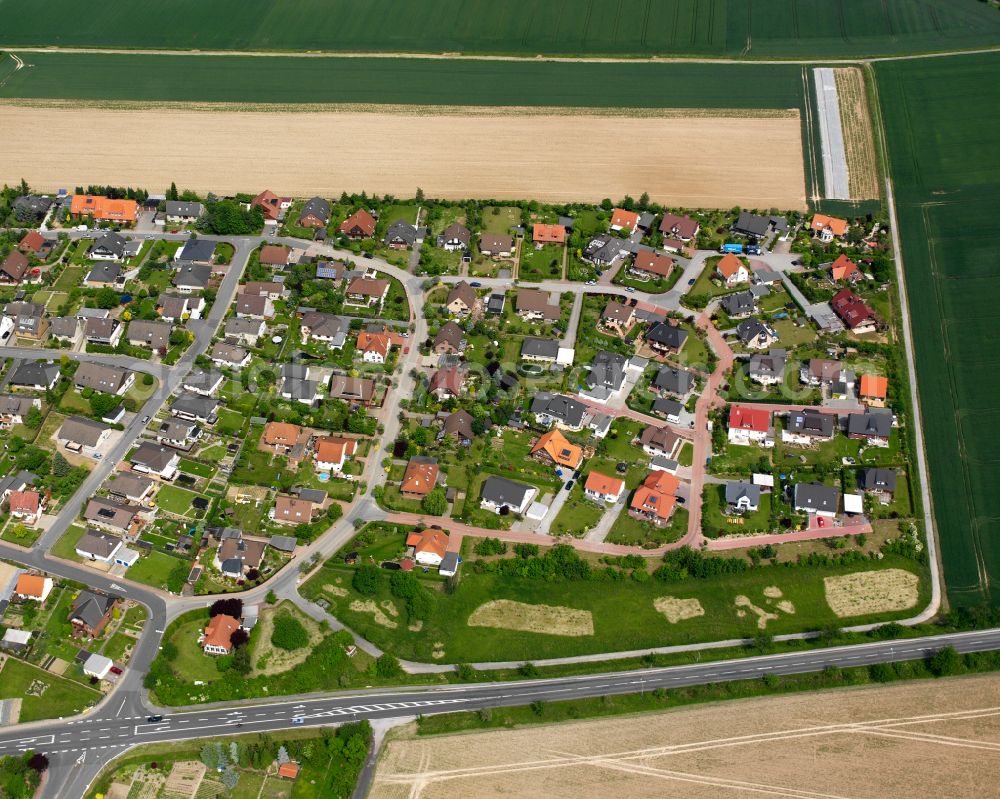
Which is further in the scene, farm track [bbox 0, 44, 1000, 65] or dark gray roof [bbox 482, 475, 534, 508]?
farm track [bbox 0, 44, 1000, 65]

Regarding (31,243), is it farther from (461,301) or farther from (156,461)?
(461,301)

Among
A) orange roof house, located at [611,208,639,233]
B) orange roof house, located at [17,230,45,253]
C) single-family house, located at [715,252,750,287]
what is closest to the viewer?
single-family house, located at [715,252,750,287]

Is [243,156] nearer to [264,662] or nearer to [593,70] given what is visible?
[593,70]

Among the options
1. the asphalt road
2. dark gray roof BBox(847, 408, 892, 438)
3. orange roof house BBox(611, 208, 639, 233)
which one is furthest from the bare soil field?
the asphalt road

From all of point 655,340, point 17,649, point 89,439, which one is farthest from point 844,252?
point 17,649

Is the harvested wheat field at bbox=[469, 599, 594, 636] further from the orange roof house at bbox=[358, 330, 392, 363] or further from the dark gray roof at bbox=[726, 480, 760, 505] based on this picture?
the orange roof house at bbox=[358, 330, 392, 363]
